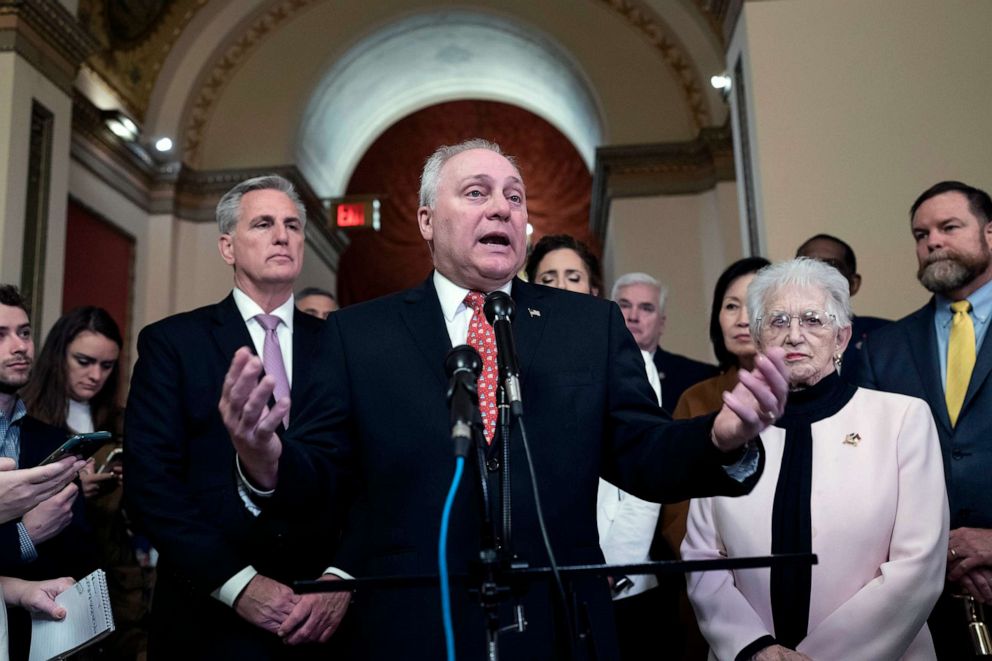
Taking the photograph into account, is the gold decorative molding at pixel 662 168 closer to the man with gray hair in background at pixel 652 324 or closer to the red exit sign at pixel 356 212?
the red exit sign at pixel 356 212

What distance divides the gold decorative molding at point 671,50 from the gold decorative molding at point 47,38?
5.42m

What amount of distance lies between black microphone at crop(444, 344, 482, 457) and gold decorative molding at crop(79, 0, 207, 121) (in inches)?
345

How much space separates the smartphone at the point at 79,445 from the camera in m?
2.03

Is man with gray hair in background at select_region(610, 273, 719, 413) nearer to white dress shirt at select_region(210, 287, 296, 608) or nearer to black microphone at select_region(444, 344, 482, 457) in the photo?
white dress shirt at select_region(210, 287, 296, 608)

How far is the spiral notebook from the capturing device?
253 cm

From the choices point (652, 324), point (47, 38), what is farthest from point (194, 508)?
point (47, 38)

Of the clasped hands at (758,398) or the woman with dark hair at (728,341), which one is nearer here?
the clasped hands at (758,398)

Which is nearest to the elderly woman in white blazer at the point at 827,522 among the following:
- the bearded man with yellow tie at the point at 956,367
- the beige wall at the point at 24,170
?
the bearded man with yellow tie at the point at 956,367

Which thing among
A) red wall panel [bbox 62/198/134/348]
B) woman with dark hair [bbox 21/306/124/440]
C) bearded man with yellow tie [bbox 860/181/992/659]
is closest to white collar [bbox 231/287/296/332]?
woman with dark hair [bbox 21/306/124/440]

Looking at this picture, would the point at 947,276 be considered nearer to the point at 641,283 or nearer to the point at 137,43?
the point at 641,283

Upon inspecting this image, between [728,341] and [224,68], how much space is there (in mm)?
8678

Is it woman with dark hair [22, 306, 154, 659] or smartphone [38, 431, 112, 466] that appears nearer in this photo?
smartphone [38, 431, 112, 466]

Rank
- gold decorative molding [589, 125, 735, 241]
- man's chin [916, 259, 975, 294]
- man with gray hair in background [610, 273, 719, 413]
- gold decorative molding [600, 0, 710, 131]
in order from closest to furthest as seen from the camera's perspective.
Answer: man's chin [916, 259, 975, 294], man with gray hair in background [610, 273, 719, 413], gold decorative molding [589, 125, 735, 241], gold decorative molding [600, 0, 710, 131]

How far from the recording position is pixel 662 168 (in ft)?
33.9
